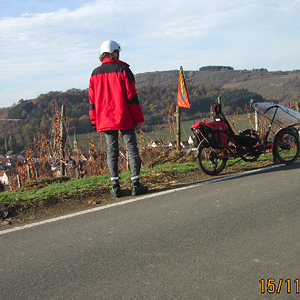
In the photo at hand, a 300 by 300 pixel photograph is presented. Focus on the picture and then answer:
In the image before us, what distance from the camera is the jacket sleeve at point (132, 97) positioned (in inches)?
201

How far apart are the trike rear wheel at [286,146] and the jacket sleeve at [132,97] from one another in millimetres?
3157

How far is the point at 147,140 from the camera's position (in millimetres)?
11602

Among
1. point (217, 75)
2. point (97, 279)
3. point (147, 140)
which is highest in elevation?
point (217, 75)

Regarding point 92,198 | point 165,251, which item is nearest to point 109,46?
point 92,198

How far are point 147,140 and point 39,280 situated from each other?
8870mm

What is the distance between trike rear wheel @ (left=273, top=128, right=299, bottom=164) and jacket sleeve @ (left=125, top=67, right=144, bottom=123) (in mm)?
3157

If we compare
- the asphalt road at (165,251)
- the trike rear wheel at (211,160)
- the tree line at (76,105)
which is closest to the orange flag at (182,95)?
the trike rear wheel at (211,160)

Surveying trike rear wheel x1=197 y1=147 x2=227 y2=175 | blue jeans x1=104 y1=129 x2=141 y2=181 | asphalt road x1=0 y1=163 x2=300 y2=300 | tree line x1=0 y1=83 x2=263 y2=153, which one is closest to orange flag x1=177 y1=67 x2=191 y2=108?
trike rear wheel x1=197 y1=147 x2=227 y2=175

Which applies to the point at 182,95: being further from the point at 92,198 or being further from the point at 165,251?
the point at 165,251

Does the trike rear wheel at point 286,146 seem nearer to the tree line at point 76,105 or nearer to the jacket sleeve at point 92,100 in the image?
the jacket sleeve at point 92,100

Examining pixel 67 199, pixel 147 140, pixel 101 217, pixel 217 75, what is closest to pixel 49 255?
pixel 101 217

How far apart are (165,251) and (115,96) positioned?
271 centimetres

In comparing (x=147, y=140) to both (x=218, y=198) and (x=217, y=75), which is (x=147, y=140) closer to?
(x=218, y=198)

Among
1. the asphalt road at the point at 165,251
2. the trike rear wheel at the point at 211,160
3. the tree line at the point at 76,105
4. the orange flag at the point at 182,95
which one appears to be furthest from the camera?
the tree line at the point at 76,105
